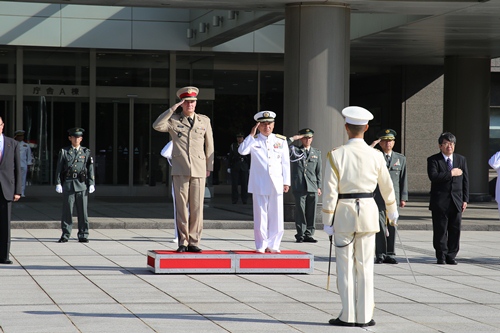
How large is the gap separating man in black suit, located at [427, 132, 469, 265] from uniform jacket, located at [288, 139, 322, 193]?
10.7ft

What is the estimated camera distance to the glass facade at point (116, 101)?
2705cm

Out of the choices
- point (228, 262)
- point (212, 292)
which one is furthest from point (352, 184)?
point (228, 262)

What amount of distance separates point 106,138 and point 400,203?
16065 millimetres

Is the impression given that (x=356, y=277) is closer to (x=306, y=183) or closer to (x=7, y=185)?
(x=7, y=185)

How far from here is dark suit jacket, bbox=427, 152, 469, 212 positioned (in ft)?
41.9

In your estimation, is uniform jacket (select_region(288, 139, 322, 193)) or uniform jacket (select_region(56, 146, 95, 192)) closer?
uniform jacket (select_region(56, 146, 95, 192))

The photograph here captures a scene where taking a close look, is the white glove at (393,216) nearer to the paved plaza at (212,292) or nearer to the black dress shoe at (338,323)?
the paved plaza at (212,292)

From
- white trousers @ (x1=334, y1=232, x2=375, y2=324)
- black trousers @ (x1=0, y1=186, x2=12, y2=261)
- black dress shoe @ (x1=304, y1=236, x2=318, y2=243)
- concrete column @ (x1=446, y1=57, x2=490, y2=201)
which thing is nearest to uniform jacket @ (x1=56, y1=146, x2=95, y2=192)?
black trousers @ (x1=0, y1=186, x2=12, y2=261)

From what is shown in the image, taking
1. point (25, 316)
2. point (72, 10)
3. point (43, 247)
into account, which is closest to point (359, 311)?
point (25, 316)

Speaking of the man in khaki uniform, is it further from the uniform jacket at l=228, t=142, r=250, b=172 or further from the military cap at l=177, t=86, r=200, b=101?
the uniform jacket at l=228, t=142, r=250, b=172

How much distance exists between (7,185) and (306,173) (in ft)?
18.3

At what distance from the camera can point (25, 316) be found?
8.20 m

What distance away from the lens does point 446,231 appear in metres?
12.9

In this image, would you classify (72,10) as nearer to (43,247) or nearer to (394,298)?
(43,247)
